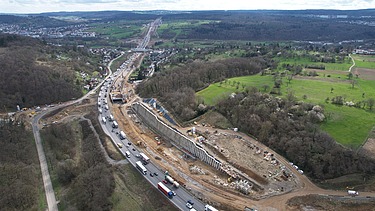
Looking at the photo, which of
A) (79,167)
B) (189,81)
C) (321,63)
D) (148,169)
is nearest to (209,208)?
(148,169)

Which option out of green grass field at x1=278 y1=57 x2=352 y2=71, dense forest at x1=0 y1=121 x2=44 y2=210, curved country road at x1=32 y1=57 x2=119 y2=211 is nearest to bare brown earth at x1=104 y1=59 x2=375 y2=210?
curved country road at x1=32 y1=57 x2=119 y2=211

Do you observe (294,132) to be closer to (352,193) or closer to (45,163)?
(352,193)

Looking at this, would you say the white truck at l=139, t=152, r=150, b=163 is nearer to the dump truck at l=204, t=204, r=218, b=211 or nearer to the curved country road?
the curved country road

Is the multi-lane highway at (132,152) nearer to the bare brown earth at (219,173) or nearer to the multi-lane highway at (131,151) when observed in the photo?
the multi-lane highway at (131,151)

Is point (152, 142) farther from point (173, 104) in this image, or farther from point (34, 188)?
point (34, 188)

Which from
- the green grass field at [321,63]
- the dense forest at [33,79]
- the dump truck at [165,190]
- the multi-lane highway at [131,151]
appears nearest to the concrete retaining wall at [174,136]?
the multi-lane highway at [131,151]

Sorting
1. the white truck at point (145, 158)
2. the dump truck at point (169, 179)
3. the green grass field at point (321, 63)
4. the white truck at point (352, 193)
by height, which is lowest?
the white truck at point (145, 158)

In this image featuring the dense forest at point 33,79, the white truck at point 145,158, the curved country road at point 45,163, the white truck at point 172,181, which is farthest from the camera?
the dense forest at point 33,79

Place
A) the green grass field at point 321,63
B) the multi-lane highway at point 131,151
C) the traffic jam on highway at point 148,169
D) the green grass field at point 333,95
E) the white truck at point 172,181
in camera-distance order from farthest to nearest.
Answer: the green grass field at point 321,63 < the green grass field at point 333,95 < the white truck at point 172,181 < the multi-lane highway at point 131,151 < the traffic jam on highway at point 148,169
